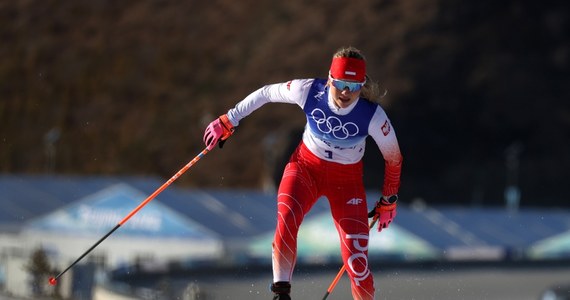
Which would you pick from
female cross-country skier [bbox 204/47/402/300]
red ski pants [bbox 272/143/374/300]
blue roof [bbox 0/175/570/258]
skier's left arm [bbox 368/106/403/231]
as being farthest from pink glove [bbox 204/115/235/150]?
blue roof [bbox 0/175/570/258]

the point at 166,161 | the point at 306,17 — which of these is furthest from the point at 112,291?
the point at 306,17

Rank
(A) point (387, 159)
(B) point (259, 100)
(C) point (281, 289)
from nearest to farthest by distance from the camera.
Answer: (C) point (281, 289), (A) point (387, 159), (B) point (259, 100)

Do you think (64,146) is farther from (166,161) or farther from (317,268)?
(317,268)

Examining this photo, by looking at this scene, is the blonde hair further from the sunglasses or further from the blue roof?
the blue roof

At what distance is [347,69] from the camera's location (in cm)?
922

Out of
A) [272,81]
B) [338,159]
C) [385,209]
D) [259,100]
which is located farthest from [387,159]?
[272,81]

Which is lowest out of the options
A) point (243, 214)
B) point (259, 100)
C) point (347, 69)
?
point (347, 69)

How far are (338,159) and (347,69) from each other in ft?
2.87

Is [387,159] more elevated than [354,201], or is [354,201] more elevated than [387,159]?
[387,159]

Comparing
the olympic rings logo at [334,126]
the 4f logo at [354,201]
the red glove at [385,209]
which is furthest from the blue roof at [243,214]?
the olympic rings logo at [334,126]

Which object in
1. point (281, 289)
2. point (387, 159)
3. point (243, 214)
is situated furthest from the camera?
point (243, 214)

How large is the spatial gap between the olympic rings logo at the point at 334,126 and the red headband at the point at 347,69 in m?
0.37

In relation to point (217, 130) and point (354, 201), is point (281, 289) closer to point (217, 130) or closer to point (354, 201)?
point (354, 201)

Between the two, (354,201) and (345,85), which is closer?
(345,85)
